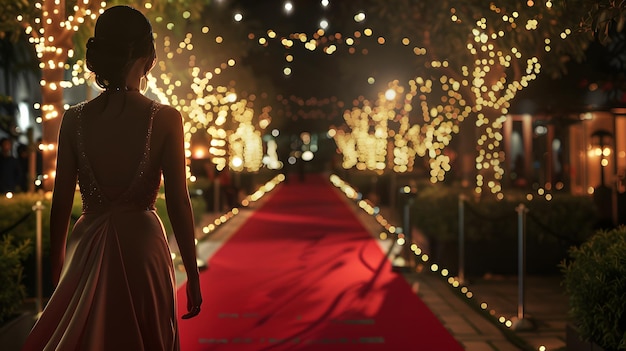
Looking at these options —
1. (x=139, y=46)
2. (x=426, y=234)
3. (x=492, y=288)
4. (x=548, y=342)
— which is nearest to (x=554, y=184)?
(x=426, y=234)

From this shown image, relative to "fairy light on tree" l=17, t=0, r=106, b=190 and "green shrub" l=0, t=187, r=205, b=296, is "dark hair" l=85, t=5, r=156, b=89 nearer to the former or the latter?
"green shrub" l=0, t=187, r=205, b=296

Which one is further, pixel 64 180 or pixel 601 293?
pixel 601 293

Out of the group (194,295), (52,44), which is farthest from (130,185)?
(52,44)

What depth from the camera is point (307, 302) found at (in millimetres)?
9930

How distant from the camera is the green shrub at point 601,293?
20.4ft

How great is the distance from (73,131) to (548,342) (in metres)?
5.56

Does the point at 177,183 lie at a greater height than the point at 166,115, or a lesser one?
lesser

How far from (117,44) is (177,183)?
0.60 m

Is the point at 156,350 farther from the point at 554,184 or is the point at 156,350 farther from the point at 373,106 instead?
the point at 373,106

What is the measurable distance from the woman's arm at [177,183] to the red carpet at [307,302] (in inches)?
161

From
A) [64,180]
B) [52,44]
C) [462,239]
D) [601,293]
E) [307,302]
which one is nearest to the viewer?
[64,180]

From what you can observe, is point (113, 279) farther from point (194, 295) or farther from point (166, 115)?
point (166, 115)

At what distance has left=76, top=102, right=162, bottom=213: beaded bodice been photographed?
138 inches

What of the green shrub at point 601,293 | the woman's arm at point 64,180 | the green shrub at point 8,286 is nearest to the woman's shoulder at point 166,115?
the woman's arm at point 64,180
